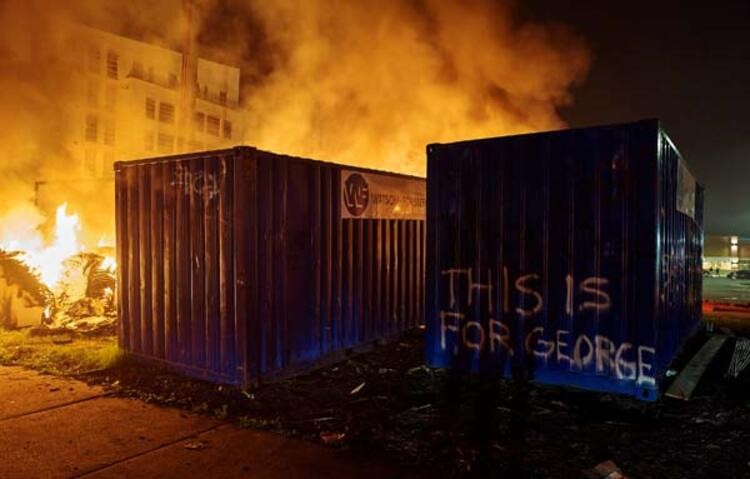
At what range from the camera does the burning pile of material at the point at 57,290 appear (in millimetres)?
9883

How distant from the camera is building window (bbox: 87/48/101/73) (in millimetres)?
32562

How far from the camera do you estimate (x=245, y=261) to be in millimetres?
5949

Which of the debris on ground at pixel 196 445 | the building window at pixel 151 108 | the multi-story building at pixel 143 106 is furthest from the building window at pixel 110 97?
the debris on ground at pixel 196 445

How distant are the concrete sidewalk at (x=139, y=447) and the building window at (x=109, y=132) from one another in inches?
1437

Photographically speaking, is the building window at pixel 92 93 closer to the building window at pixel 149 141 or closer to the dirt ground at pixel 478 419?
the building window at pixel 149 141

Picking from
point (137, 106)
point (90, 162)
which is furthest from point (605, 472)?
point (137, 106)

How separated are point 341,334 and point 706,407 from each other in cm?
441

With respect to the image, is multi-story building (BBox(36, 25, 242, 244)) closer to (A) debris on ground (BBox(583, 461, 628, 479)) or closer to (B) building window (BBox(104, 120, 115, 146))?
(B) building window (BBox(104, 120, 115, 146))

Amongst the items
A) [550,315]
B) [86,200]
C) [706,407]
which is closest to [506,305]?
[550,315]

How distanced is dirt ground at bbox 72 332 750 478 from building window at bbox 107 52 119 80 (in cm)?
3376

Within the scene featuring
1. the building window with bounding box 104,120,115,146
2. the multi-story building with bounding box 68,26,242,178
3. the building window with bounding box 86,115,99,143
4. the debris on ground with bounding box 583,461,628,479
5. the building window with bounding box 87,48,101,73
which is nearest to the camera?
the debris on ground with bounding box 583,461,628,479

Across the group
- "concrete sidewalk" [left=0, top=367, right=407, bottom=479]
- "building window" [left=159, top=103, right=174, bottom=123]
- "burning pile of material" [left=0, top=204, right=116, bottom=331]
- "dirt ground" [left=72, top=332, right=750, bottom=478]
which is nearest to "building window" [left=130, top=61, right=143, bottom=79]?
"building window" [left=159, top=103, right=174, bottom=123]

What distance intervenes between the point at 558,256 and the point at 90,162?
38.6 metres

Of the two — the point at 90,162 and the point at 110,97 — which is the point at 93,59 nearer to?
the point at 110,97
